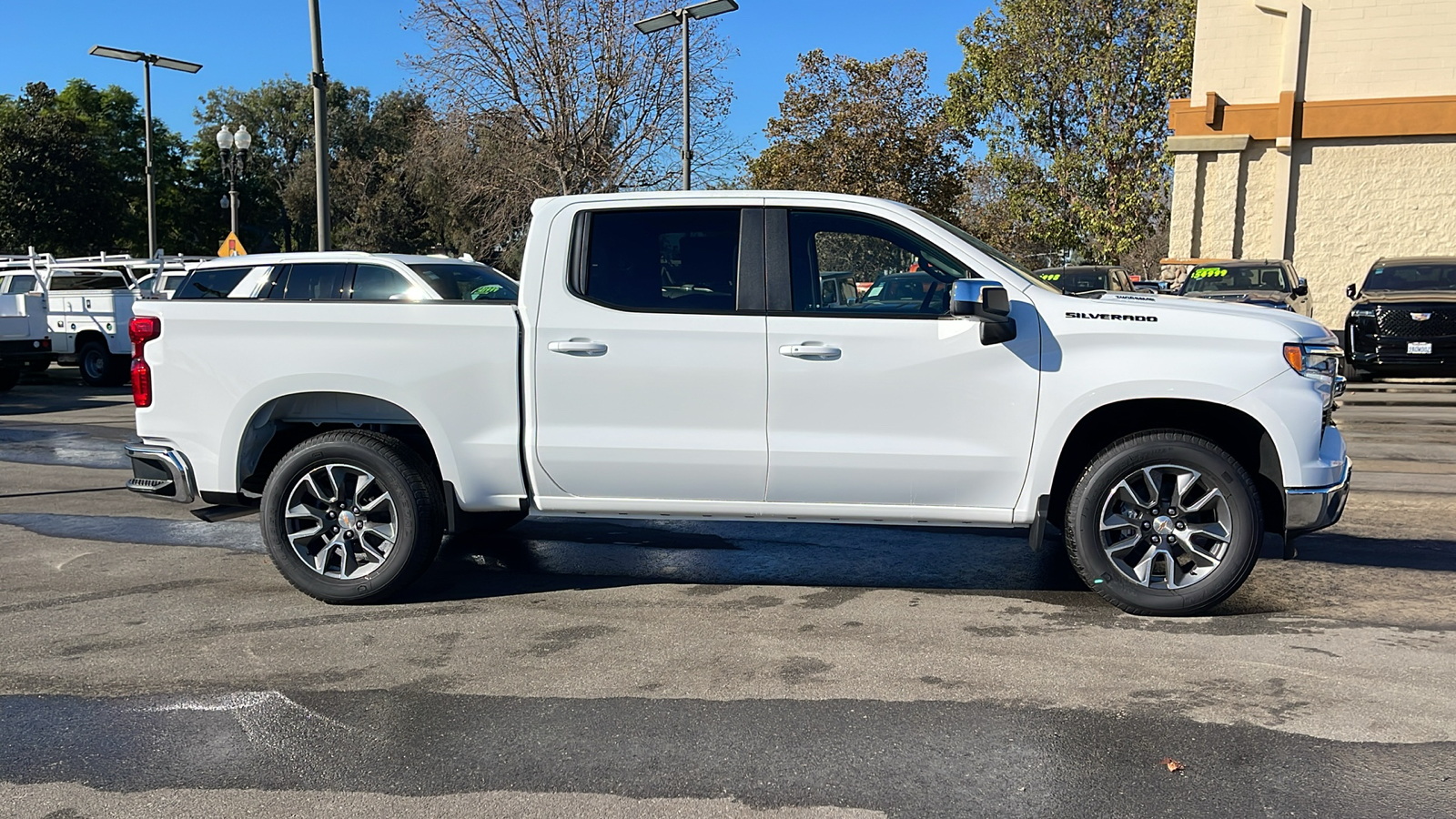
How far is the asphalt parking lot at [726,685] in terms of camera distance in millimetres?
3605

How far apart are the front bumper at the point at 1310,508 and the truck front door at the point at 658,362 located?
238 centimetres

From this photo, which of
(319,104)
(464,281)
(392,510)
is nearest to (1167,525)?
(392,510)

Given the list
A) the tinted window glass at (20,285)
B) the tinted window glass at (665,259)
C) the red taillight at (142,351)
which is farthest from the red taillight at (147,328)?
the tinted window glass at (20,285)

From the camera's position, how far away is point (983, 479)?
525cm

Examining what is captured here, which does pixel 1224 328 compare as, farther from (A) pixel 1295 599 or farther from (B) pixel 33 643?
(B) pixel 33 643

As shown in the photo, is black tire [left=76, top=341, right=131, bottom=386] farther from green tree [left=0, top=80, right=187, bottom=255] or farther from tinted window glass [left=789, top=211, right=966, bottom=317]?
green tree [left=0, top=80, right=187, bottom=255]

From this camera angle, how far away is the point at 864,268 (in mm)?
5492

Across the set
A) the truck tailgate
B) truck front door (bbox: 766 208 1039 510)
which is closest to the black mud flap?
truck front door (bbox: 766 208 1039 510)

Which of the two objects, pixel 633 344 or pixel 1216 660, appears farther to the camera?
pixel 633 344

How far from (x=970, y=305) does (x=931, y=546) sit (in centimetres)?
233

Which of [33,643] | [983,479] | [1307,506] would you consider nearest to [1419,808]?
[1307,506]

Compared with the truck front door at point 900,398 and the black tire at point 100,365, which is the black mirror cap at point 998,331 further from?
the black tire at point 100,365

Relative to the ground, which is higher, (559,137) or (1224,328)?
(559,137)

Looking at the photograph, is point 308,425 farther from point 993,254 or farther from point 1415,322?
point 1415,322
